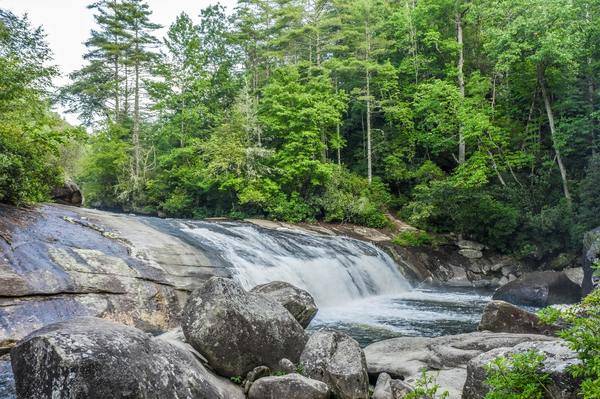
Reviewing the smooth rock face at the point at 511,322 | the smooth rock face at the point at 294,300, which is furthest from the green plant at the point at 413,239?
the smooth rock face at the point at 294,300

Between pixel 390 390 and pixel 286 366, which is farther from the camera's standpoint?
pixel 286 366

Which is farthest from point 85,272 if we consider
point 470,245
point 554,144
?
point 554,144

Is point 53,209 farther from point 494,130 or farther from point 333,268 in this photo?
point 494,130

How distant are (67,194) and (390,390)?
1331cm

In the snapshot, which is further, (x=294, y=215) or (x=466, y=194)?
→ (x=294, y=215)

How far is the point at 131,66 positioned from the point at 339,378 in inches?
1225

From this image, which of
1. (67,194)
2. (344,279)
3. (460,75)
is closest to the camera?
(344,279)

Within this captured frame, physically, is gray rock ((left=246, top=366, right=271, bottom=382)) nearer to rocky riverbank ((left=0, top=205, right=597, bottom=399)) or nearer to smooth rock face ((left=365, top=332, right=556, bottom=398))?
rocky riverbank ((left=0, top=205, right=597, bottom=399))

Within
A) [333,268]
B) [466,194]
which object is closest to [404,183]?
[466,194]

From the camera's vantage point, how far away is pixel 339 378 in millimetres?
5316

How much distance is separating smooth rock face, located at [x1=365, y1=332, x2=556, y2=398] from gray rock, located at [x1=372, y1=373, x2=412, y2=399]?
1.34 ft

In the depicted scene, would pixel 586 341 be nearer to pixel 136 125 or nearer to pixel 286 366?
pixel 286 366

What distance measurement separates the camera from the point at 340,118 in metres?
26.2

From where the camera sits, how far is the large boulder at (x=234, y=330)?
520 cm
